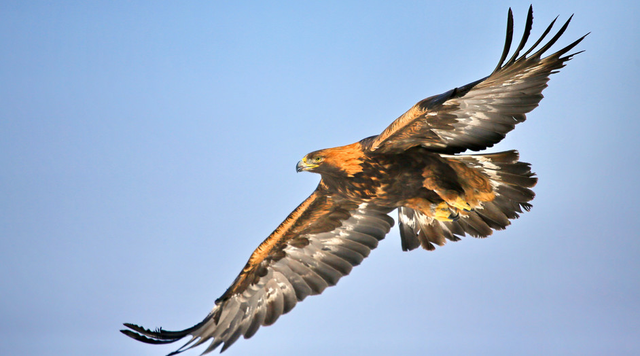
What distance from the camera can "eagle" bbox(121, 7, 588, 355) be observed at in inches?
248

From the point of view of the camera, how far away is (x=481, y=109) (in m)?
6.55

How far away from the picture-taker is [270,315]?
28.0 feet

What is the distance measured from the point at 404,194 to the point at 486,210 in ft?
3.62

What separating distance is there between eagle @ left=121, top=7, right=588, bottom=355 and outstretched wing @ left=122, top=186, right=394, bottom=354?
14 mm

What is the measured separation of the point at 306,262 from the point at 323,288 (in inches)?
18.5

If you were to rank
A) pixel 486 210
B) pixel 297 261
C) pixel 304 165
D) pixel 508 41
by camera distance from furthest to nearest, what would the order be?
1. pixel 297 261
2. pixel 486 210
3. pixel 304 165
4. pixel 508 41

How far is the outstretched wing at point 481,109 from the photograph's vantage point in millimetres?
5941

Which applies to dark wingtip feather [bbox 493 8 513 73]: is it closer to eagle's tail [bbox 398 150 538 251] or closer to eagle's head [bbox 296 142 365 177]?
eagle's tail [bbox 398 150 538 251]

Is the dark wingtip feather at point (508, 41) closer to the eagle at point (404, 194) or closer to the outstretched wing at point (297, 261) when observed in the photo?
the eagle at point (404, 194)

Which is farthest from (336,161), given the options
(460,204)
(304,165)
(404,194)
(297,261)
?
(297,261)

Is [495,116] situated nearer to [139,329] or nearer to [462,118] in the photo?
[462,118]

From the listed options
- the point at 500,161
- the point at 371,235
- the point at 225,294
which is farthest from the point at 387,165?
the point at 225,294

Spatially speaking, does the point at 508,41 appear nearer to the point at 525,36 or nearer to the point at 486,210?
the point at 525,36

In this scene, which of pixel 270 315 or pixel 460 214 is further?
pixel 270 315
